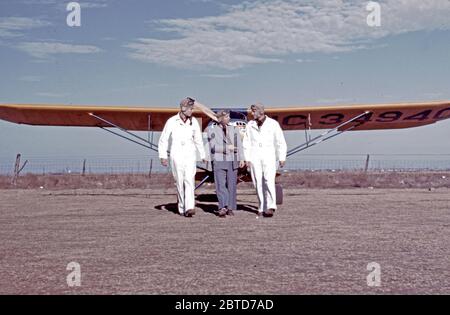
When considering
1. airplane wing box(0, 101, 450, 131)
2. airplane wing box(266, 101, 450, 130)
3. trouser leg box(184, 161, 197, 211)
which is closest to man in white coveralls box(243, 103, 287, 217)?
trouser leg box(184, 161, 197, 211)

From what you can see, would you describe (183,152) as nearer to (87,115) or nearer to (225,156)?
(225,156)

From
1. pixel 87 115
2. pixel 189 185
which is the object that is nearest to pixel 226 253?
pixel 189 185

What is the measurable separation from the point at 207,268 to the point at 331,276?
3.43 ft

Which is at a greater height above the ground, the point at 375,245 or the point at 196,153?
the point at 196,153

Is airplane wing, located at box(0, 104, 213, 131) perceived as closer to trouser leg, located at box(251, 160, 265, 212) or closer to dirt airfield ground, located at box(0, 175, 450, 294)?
trouser leg, located at box(251, 160, 265, 212)

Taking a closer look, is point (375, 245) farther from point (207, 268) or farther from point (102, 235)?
point (102, 235)

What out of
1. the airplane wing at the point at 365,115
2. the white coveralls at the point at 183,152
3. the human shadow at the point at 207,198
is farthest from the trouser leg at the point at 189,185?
the airplane wing at the point at 365,115

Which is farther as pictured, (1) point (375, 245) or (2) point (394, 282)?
(1) point (375, 245)

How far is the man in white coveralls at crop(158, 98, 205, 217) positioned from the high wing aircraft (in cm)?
373

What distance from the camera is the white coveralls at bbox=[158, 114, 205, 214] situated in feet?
29.5

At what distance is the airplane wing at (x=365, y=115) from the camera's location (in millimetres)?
14141

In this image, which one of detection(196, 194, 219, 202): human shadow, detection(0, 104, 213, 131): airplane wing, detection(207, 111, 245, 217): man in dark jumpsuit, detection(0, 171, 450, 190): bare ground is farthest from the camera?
detection(0, 171, 450, 190): bare ground

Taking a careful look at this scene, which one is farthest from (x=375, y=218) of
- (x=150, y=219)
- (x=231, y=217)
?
(x=150, y=219)
